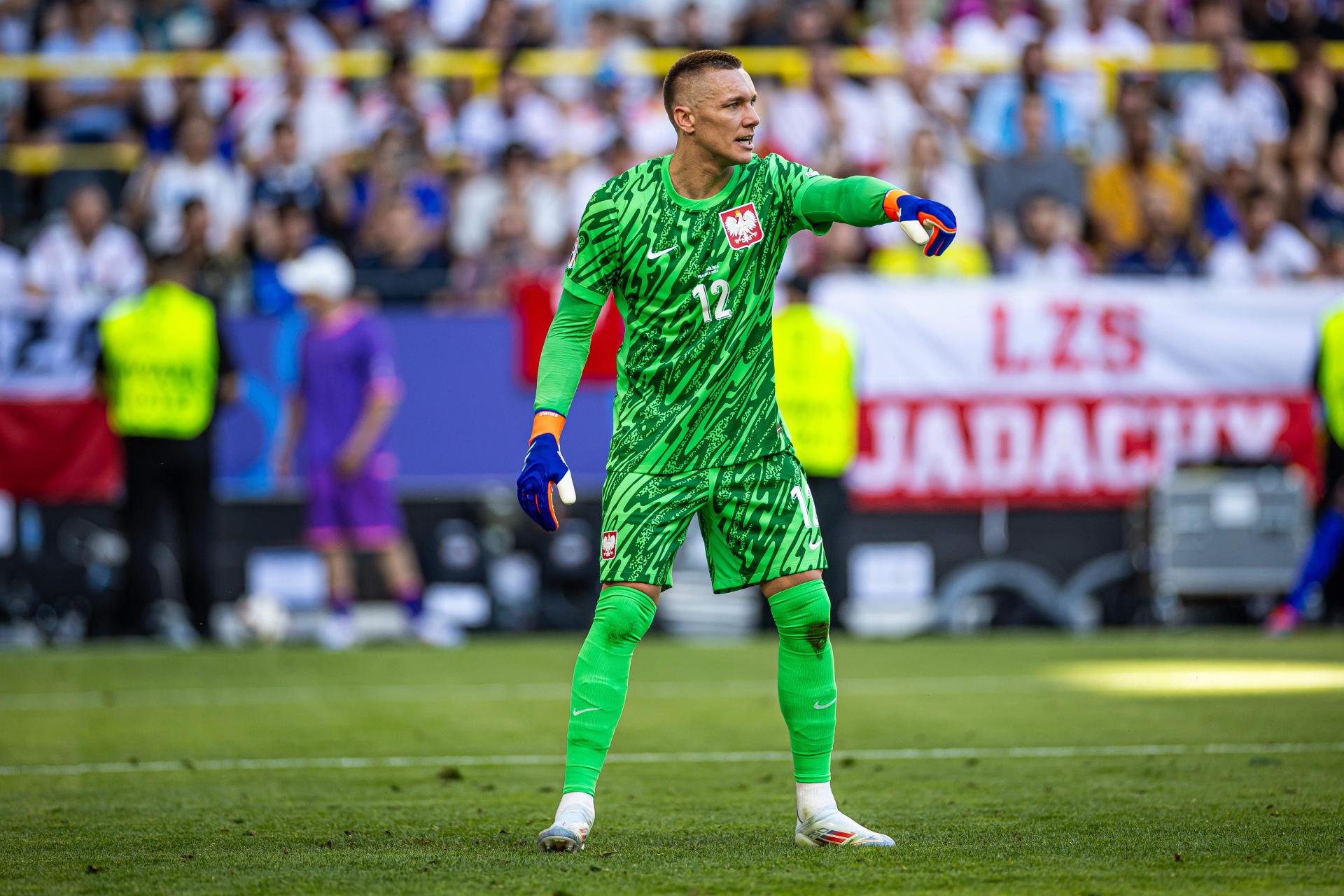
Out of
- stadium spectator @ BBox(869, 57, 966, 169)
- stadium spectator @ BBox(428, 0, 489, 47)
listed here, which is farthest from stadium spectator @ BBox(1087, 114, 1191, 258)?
stadium spectator @ BBox(428, 0, 489, 47)

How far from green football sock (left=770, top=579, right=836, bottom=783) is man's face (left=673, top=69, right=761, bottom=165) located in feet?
4.12

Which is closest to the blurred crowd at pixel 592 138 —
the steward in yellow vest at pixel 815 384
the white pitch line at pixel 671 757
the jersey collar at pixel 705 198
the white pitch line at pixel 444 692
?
the steward in yellow vest at pixel 815 384

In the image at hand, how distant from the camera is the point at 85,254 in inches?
569

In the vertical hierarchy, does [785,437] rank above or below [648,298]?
below

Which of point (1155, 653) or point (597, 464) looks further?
point (597, 464)

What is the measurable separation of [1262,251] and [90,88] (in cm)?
997

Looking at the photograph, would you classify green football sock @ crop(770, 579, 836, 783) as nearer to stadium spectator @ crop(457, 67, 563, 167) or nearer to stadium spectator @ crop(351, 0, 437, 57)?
stadium spectator @ crop(457, 67, 563, 167)

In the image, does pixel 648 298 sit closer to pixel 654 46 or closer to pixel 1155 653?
pixel 1155 653

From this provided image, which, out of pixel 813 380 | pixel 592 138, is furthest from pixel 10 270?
pixel 813 380

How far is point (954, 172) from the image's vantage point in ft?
48.2

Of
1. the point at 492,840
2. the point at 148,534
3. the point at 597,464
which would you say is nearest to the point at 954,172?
the point at 597,464

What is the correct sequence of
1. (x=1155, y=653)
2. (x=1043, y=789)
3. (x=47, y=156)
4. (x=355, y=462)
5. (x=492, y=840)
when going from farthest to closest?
(x=47, y=156) < (x=355, y=462) < (x=1155, y=653) < (x=1043, y=789) < (x=492, y=840)

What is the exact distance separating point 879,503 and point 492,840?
830 cm

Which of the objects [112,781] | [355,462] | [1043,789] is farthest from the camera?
[355,462]
